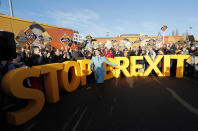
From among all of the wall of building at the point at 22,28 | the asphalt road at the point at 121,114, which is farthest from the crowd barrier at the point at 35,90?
the wall of building at the point at 22,28

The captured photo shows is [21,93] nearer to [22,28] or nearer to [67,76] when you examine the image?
[67,76]

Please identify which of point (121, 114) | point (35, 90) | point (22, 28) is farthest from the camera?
point (22, 28)

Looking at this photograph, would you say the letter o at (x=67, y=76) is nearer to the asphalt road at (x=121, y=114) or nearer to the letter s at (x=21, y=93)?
the asphalt road at (x=121, y=114)

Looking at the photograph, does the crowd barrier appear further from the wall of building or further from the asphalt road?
the wall of building

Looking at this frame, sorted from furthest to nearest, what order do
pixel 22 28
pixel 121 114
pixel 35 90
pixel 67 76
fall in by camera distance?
pixel 22 28 < pixel 67 76 < pixel 35 90 < pixel 121 114

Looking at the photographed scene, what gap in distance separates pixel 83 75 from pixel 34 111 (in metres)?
2.91

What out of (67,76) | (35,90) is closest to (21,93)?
(35,90)

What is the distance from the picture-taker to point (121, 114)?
300 centimetres

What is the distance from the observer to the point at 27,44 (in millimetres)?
8297

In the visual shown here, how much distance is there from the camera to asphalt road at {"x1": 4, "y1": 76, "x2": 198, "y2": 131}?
252cm

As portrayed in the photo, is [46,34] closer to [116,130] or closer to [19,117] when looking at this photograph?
[19,117]

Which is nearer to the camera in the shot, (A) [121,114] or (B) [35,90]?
(A) [121,114]

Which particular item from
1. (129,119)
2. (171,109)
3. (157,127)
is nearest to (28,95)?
(129,119)

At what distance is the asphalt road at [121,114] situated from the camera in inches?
99.1
